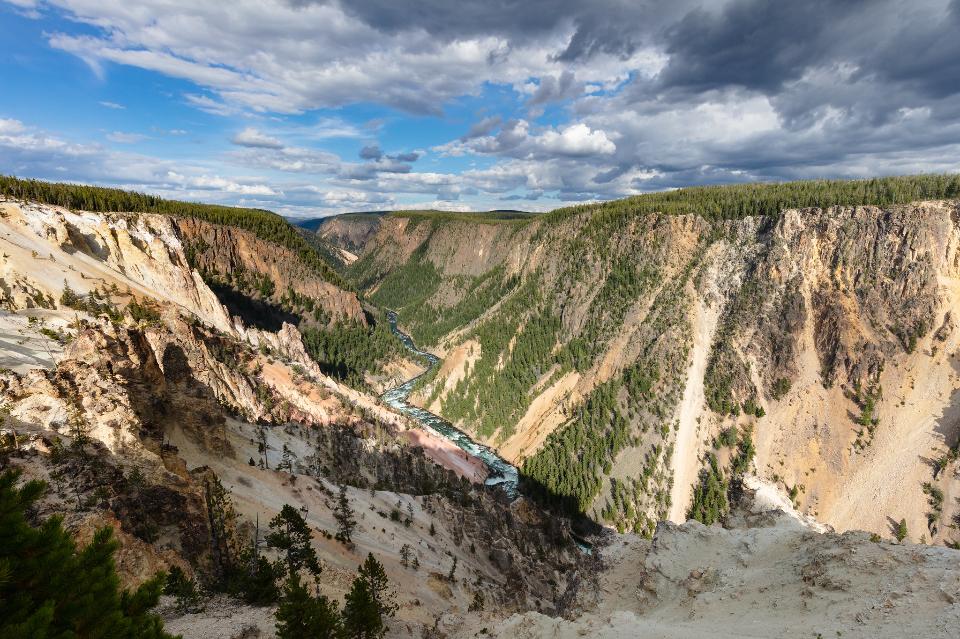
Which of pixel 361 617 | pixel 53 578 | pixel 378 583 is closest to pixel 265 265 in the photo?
pixel 378 583

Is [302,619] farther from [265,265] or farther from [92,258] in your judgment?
[265,265]

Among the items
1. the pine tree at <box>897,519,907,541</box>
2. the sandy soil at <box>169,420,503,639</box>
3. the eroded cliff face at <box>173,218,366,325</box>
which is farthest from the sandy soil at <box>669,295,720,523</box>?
the eroded cliff face at <box>173,218,366,325</box>

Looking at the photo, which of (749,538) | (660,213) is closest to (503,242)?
(660,213)

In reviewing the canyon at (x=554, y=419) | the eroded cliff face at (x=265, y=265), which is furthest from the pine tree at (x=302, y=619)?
the eroded cliff face at (x=265, y=265)

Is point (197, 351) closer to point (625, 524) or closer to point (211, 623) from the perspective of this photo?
point (211, 623)

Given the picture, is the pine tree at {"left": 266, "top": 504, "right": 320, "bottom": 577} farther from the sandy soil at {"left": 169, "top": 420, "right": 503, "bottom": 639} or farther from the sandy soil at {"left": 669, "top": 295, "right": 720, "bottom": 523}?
the sandy soil at {"left": 669, "top": 295, "right": 720, "bottom": 523}

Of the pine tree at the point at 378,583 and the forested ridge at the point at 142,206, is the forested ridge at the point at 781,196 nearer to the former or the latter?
the forested ridge at the point at 142,206
